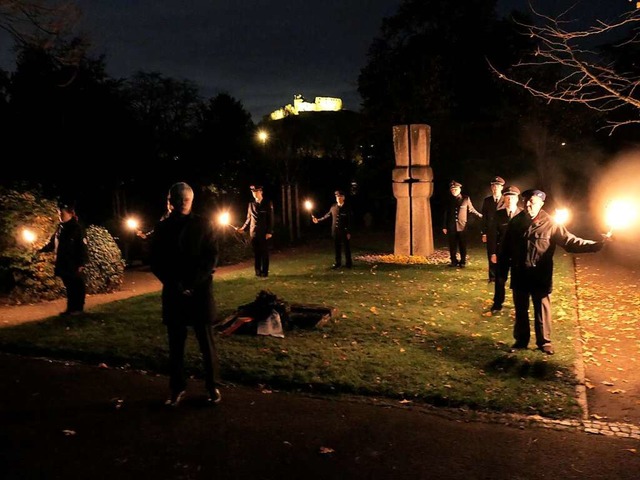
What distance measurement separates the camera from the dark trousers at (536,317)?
301 inches

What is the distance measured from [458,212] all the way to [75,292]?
31.0ft

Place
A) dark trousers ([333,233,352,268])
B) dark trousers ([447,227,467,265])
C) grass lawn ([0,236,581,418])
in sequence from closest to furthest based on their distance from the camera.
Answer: grass lawn ([0,236,581,418]) → dark trousers ([447,227,467,265]) → dark trousers ([333,233,352,268])

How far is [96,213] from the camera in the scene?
20250mm

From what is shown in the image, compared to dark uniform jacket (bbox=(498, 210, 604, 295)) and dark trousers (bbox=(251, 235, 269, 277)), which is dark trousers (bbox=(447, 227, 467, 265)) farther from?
dark uniform jacket (bbox=(498, 210, 604, 295))

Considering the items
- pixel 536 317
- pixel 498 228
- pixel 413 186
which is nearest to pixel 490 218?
pixel 498 228

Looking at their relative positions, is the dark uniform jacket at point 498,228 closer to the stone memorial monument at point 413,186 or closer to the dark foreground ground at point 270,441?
the dark foreground ground at point 270,441

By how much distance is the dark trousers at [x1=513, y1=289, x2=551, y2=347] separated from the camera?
7652mm

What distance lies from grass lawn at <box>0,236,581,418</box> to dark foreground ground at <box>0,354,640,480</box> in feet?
1.75

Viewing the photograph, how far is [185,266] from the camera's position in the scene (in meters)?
5.60

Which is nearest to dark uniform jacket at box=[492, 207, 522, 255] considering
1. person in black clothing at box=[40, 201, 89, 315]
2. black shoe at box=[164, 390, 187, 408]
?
black shoe at box=[164, 390, 187, 408]

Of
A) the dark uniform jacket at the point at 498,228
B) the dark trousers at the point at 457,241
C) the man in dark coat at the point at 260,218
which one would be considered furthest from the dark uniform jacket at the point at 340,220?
the dark uniform jacket at the point at 498,228

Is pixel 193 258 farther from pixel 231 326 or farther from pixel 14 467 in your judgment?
pixel 231 326

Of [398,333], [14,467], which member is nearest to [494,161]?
[398,333]

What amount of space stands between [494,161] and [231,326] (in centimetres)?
2569
